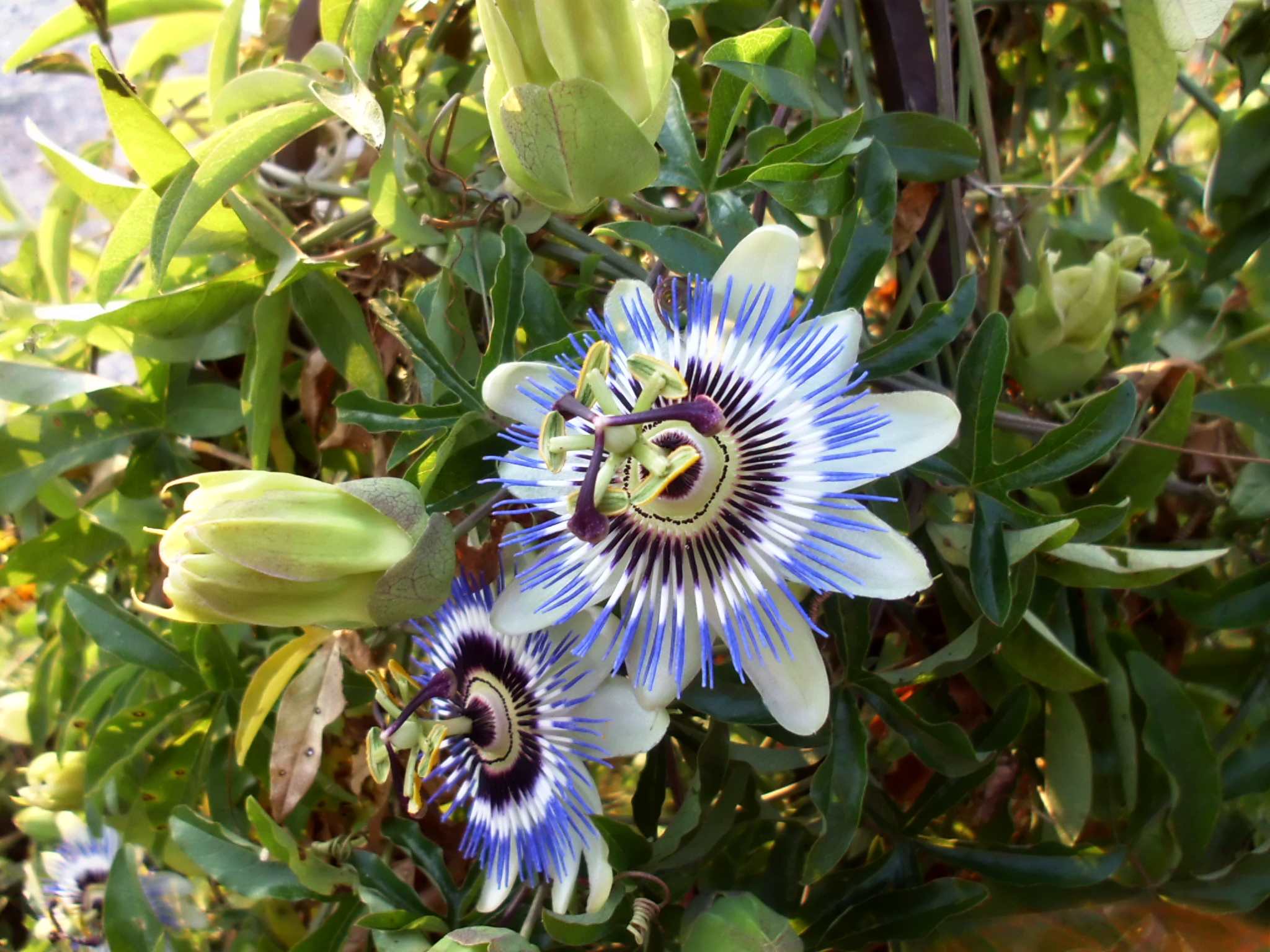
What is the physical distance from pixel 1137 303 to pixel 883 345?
22.8 inches

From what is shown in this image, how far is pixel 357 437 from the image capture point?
111 centimetres

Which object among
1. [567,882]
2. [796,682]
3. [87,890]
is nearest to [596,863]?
[567,882]

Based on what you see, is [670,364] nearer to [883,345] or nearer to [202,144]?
[883,345]

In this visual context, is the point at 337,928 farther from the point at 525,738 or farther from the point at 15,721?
the point at 15,721

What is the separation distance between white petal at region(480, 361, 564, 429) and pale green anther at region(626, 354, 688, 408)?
76 mm

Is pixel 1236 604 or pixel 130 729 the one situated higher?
pixel 1236 604

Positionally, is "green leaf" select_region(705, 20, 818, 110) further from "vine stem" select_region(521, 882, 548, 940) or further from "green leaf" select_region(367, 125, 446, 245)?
"vine stem" select_region(521, 882, 548, 940)

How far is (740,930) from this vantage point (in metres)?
0.77

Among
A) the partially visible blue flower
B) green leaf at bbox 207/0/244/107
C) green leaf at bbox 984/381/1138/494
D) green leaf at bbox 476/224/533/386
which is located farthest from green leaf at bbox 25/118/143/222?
green leaf at bbox 984/381/1138/494

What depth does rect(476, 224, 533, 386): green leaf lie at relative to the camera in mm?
871

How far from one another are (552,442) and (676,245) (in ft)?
0.69

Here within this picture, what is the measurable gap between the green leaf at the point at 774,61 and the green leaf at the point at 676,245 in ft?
0.43

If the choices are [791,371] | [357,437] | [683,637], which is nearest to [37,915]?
[357,437]

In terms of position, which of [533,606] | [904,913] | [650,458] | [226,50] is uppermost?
[226,50]
